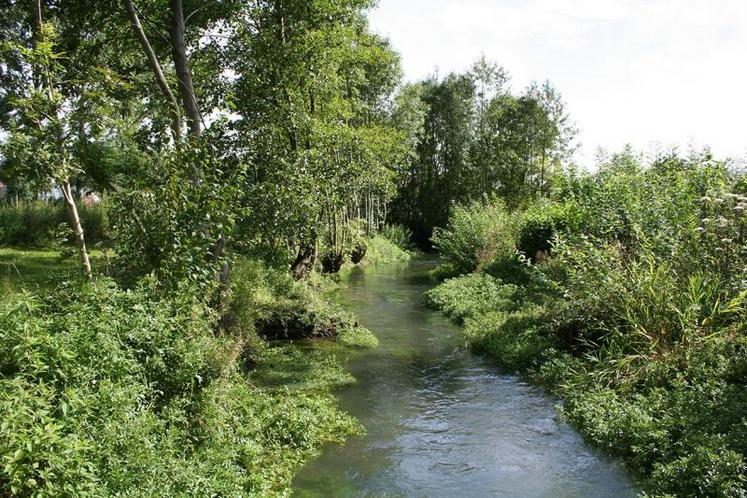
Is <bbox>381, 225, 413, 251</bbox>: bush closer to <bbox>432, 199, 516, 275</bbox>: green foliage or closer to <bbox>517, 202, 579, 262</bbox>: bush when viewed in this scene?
<bbox>432, 199, 516, 275</bbox>: green foliage

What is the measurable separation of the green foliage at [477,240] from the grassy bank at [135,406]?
14.2 meters

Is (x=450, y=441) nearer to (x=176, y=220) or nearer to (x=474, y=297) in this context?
(x=176, y=220)

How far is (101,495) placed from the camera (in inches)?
168

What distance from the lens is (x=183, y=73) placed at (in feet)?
31.6

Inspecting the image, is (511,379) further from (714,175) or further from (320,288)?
(320,288)

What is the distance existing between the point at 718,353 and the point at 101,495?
8280mm

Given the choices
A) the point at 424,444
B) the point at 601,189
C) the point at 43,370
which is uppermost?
the point at 601,189

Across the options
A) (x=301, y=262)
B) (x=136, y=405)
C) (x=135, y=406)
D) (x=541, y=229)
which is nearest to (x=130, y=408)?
(x=135, y=406)

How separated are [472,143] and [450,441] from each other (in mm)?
39887

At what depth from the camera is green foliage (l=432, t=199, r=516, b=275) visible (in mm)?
22672

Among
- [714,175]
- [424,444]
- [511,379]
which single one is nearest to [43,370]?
[424,444]

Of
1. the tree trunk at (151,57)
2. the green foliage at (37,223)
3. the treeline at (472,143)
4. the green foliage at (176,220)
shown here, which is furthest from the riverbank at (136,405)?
the treeline at (472,143)

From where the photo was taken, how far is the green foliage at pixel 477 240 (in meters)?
22.7

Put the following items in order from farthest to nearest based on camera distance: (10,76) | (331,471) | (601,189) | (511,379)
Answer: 1. (10,76)
2. (601,189)
3. (511,379)
4. (331,471)
